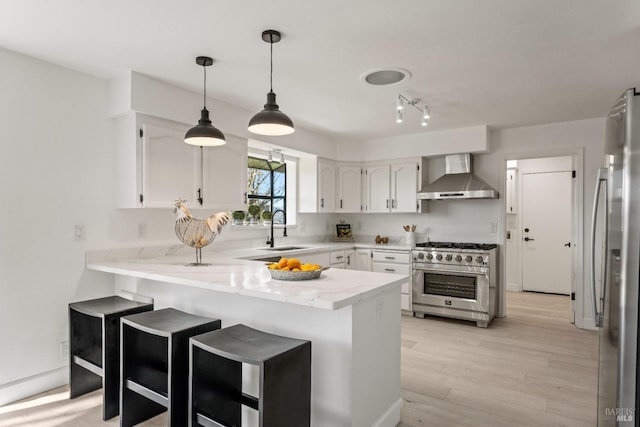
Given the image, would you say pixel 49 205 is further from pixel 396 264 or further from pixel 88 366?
pixel 396 264

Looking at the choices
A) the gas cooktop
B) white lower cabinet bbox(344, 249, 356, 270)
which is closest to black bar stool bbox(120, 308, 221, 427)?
white lower cabinet bbox(344, 249, 356, 270)

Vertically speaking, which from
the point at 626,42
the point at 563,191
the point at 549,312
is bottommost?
the point at 549,312

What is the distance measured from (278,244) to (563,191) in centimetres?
469

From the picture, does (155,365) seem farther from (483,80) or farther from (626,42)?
(626,42)

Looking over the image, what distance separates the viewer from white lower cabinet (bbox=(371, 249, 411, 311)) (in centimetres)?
476

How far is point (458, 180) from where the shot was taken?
4.77m

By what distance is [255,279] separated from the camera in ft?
7.14

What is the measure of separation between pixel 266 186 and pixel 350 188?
1.27m

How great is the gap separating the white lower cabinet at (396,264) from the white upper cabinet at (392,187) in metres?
0.64

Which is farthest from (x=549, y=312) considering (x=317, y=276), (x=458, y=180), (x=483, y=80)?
(x=317, y=276)

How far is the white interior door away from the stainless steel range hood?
216 centimetres

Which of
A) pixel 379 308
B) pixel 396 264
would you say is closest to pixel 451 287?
pixel 396 264

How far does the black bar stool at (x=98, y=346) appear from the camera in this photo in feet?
7.73

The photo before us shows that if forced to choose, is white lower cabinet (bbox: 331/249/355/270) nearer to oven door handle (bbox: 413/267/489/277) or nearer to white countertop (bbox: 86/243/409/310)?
oven door handle (bbox: 413/267/489/277)
